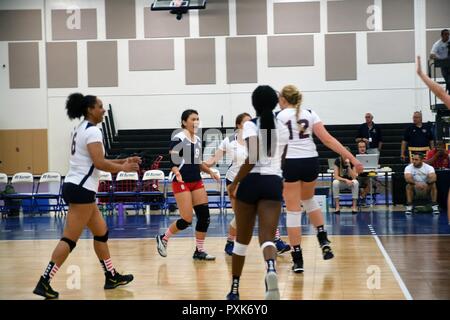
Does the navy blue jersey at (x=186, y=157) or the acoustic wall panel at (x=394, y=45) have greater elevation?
the acoustic wall panel at (x=394, y=45)

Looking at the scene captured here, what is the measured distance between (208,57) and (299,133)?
1449cm

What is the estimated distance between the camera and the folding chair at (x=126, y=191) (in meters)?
14.6

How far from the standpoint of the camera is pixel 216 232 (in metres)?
11.1

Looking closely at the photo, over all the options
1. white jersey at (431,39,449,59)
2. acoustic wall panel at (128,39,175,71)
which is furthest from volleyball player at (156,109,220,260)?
acoustic wall panel at (128,39,175,71)

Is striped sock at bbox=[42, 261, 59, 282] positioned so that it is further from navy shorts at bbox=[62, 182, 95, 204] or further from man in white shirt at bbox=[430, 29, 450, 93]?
man in white shirt at bbox=[430, 29, 450, 93]

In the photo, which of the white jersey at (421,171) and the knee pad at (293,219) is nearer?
the knee pad at (293,219)

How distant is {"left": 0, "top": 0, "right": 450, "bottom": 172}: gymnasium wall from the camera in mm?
20438

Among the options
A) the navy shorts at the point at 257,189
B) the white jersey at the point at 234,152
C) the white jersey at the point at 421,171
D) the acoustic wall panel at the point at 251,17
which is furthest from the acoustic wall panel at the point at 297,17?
the navy shorts at the point at 257,189

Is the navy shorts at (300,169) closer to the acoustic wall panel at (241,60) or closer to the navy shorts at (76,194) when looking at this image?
the navy shorts at (76,194)

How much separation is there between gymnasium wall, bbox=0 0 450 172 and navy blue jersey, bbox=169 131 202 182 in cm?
1291

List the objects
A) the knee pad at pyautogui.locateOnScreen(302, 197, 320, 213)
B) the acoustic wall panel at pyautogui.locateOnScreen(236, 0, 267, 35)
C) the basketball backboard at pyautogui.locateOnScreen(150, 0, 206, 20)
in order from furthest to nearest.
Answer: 1. the acoustic wall panel at pyautogui.locateOnScreen(236, 0, 267, 35)
2. the basketball backboard at pyautogui.locateOnScreen(150, 0, 206, 20)
3. the knee pad at pyautogui.locateOnScreen(302, 197, 320, 213)

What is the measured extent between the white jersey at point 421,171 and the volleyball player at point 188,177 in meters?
6.45

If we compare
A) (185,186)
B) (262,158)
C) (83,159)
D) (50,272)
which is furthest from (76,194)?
(185,186)

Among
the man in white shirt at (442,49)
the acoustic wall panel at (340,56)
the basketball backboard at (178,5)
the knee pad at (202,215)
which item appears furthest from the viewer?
the acoustic wall panel at (340,56)
